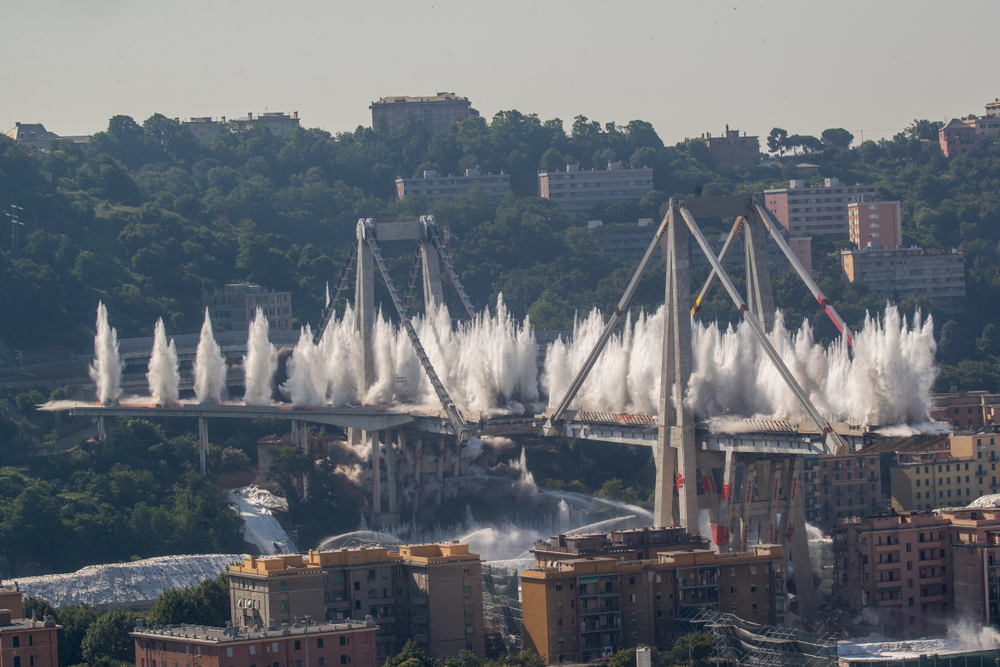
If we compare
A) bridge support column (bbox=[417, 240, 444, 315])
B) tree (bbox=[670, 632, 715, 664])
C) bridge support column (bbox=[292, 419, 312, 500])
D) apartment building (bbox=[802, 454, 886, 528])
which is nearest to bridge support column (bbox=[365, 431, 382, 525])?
bridge support column (bbox=[292, 419, 312, 500])

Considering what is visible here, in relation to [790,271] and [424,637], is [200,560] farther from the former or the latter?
[790,271]

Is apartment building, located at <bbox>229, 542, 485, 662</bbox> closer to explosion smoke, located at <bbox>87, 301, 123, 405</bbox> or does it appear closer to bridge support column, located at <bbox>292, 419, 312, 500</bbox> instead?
bridge support column, located at <bbox>292, 419, 312, 500</bbox>

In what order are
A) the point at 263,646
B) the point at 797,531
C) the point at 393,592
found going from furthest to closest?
the point at 797,531 < the point at 393,592 < the point at 263,646

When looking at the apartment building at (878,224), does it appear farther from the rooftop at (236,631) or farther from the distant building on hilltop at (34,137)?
the rooftop at (236,631)

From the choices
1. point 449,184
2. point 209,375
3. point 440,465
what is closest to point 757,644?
point 440,465

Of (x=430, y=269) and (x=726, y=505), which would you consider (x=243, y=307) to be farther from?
(x=726, y=505)

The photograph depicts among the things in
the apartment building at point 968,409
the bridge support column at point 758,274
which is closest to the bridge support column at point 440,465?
the bridge support column at point 758,274

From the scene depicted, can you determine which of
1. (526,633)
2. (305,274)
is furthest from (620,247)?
(526,633)
